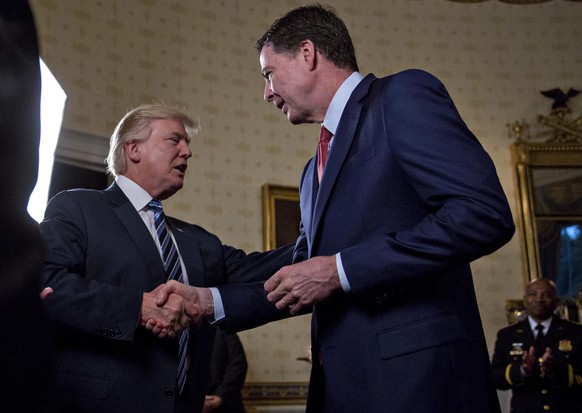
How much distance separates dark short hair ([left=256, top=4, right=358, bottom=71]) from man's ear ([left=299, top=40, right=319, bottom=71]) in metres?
0.02

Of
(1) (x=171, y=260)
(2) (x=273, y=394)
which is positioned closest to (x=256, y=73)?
(2) (x=273, y=394)

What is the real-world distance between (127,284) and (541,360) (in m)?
4.29

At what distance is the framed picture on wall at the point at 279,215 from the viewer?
8031 millimetres

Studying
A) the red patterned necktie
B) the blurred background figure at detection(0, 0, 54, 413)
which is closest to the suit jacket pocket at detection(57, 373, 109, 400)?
the red patterned necktie

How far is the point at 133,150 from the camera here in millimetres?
3619

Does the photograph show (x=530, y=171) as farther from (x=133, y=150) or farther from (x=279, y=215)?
(x=133, y=150)

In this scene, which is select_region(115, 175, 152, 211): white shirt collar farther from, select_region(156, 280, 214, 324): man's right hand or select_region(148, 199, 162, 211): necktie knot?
select_region(156, 280, 214, 324): man's right hand

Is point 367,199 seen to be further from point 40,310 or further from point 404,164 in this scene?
point 40,310

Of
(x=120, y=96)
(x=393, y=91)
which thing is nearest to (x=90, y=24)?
(x=120, y=96)

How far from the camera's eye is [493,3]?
9898 mm

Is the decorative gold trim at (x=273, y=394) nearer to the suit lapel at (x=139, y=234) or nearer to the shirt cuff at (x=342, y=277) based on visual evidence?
the suit lapel at (x=139, y=234)

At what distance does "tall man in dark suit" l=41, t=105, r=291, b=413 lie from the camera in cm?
275

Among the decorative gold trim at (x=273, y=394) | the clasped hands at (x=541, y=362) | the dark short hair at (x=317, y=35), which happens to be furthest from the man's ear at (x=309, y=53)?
the decorative gold trim at (x=273, y=394)

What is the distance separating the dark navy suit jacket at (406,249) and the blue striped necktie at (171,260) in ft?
2.64
